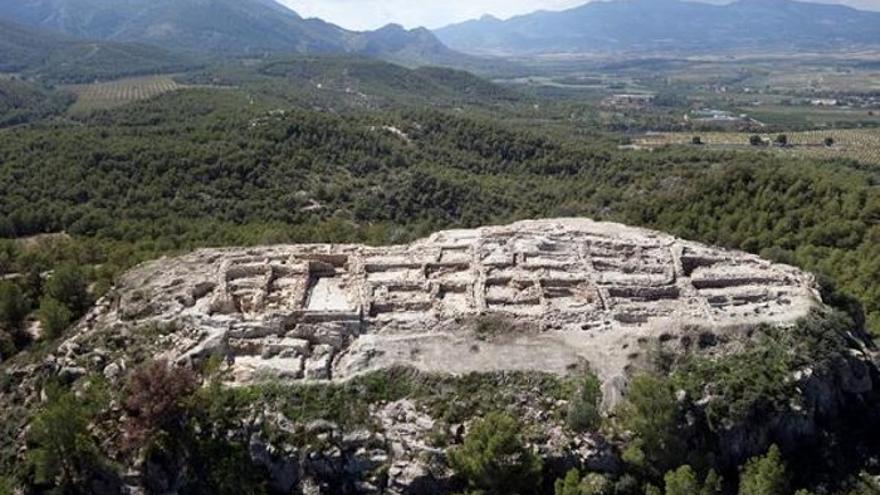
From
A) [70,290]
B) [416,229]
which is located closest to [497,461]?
[70,290]

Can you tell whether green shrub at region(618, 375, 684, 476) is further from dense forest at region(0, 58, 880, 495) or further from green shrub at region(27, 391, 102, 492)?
green shrub at region(27, 391, 102, 492)

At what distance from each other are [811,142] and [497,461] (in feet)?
406

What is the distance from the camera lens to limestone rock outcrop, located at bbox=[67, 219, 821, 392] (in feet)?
101

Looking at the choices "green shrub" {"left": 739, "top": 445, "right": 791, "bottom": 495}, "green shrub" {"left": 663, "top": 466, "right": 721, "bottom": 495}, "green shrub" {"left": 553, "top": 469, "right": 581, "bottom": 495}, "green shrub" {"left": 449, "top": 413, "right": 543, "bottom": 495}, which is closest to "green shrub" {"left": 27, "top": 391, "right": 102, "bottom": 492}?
"green shrub" {"left": 449, "top": 413, "right": 543, "bottom": 495}

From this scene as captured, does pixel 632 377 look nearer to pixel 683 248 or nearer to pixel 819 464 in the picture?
pixel 819 464

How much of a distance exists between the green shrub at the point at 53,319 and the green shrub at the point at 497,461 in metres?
22.4

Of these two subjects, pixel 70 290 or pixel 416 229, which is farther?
pixel 416 229

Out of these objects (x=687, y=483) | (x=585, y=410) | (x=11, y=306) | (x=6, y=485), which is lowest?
(x=6, y=485)

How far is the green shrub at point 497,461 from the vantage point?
82.5 feet

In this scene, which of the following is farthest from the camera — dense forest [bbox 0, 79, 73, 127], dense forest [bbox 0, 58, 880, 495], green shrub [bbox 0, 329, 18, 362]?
dense forest [bbox 0, 79, 73, 127]

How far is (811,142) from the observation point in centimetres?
12769

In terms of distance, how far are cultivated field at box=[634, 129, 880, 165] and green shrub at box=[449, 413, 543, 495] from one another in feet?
325

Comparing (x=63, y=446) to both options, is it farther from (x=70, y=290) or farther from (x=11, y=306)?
(x=11, y=306)

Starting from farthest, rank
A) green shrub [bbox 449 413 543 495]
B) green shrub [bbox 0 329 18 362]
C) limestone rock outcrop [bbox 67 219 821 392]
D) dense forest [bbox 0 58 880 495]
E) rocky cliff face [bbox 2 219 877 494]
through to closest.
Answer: green shrub [bbox 0 329 18 362]
limestone rock outcrop [bbox 67 219 821 392]
rocky cliff face [bbox 2 219 877 494]
dense forest [bbox 0 58 880 495]
green shrub [bbox 449 413 543 495]
